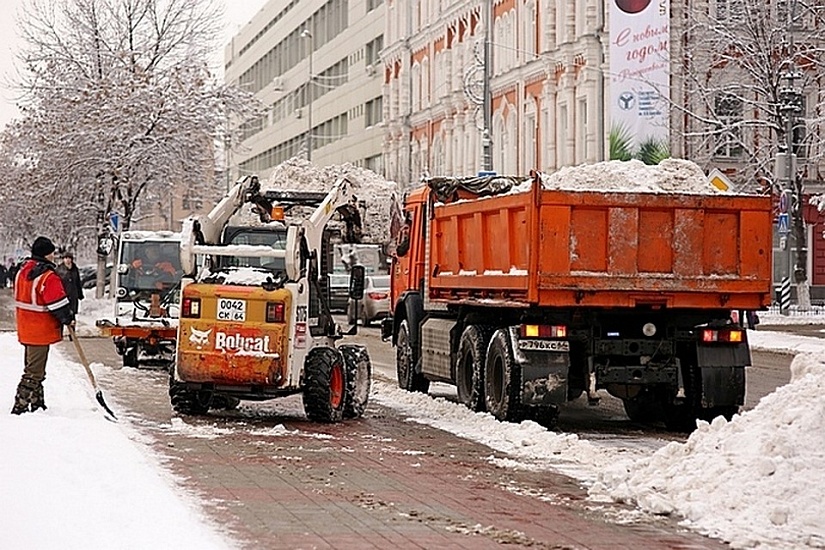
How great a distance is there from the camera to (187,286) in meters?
16.6

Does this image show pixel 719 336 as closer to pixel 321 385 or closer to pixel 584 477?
pixel 321 385

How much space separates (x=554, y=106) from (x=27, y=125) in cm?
1794

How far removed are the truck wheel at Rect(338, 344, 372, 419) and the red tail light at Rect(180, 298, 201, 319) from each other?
68.1 inches

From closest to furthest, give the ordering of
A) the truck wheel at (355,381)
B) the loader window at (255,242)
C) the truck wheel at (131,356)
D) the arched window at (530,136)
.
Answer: the loader window at (255,242)
the truck wheel at (355,381)
the truck wheel at (131,356)
the arched window at (530,136)

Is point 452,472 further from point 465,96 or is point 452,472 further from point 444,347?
point 465,96

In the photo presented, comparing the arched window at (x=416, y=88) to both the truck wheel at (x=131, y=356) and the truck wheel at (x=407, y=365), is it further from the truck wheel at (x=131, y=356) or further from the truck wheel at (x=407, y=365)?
the truck wheel at (x=407, y=365)

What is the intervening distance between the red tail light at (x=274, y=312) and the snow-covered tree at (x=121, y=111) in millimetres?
32363

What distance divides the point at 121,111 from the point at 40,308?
35456 mm

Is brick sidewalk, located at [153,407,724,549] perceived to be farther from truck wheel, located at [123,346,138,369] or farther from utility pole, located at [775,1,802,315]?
utility pole, located at [775,1,802,315]

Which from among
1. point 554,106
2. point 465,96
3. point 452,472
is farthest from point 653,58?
point 452,472

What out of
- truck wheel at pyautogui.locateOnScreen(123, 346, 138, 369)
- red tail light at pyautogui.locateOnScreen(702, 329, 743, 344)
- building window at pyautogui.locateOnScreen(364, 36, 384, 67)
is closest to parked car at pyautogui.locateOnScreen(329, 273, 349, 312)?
truck wheel at pyautogui.locateOnScreen(123, 346, 138, 369)

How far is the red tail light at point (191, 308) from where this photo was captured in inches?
644

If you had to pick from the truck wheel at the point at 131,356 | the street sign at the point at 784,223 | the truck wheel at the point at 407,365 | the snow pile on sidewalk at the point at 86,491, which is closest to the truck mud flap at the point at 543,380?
the snow pile on sidewalk at the point at 86,491

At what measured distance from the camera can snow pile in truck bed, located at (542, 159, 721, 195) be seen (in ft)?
56.0
